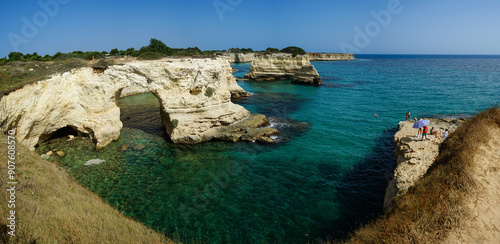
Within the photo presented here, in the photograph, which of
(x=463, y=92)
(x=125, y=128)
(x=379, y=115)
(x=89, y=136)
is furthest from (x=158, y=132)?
(x=463, y=92)

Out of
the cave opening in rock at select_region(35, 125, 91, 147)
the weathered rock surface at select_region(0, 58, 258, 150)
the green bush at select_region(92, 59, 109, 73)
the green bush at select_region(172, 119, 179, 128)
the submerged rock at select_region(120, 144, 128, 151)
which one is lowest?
the submerged rock at select_region(120, 144, 128, 151)

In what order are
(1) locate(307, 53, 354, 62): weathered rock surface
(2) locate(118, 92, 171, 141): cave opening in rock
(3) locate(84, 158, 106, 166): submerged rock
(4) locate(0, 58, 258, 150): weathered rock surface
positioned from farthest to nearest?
(1) locate(307, 53, 354, 62): weathered rock surface, (2) locate(118, 92, 171, 141): cave opening in rock, (3) locate(84, 158, 106, 166): submerged rock, (4) locate(0, 58, 258, 150): weathered rock surface

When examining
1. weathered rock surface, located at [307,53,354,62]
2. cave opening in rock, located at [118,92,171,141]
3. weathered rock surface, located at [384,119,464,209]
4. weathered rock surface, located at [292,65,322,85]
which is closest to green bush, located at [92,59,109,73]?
cave opening in rock, located at [118,92,171,141]

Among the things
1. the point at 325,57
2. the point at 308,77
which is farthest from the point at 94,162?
the point at 325,57

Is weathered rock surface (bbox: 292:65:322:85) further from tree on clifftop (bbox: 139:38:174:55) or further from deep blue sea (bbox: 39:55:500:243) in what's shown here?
tree on clifftop (bbox: 139:38:174:55)

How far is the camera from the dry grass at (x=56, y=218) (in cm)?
594

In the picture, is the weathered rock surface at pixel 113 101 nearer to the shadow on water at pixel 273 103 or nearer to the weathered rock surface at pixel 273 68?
the shadow on water at pixel 273 103

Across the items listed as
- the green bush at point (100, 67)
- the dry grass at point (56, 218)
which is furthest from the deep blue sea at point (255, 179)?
the green bush at point (100, 67)

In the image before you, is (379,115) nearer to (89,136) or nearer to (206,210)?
(206,210)

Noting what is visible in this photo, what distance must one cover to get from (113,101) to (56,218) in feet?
43.8

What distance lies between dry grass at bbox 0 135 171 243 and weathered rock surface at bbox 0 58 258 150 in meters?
6.19

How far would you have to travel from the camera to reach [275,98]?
35.7m

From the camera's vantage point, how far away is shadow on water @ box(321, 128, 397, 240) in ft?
32.4

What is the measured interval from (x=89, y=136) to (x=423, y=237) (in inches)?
831
